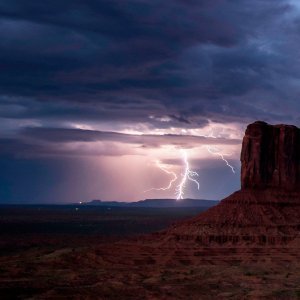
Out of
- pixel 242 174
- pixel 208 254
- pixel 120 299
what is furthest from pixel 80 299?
pixel 242 174

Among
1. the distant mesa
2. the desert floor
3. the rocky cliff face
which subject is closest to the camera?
the desert floor

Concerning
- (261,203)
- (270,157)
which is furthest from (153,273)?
(270,157)

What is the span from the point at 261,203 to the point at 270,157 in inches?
326

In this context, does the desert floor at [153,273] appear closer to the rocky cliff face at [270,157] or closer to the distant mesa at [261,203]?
the distant mesa at [261,203]

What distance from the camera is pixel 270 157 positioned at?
3285 inches

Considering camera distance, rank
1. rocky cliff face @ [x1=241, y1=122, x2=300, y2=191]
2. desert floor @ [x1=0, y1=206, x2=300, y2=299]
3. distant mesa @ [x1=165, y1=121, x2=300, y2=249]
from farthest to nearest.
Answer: rocky cliff face @ [x1=241, y1=122, x2=300, y2=191] → distant mesa @ [x1=165, y1=121, x2=300, y2=249] → desert floor @ [x1=0, y1=206, x2=300, y2=299]

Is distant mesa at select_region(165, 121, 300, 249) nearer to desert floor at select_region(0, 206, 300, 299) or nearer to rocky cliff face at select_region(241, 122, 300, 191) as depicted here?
rocky cliff face at select_region(241, 122, 300, 191)

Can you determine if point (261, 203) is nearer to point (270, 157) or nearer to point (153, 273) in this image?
point (270, 157)

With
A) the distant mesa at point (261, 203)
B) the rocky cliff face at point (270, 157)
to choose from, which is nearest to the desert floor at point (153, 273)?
the distant mesa at point (261, 203)

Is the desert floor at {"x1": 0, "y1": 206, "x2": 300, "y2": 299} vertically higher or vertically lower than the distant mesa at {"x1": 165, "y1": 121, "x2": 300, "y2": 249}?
lower

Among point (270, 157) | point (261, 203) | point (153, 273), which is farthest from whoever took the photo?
point (270, 157)

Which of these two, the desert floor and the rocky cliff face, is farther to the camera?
the rocky cliff face

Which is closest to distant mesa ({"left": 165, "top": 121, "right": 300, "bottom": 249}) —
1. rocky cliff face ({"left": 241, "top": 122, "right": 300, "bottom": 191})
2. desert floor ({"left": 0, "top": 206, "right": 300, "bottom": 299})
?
rocky cliff face ({"left": 241, "top": 122, "right": 300, "bottom": 191})

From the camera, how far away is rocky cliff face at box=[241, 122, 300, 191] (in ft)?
269
